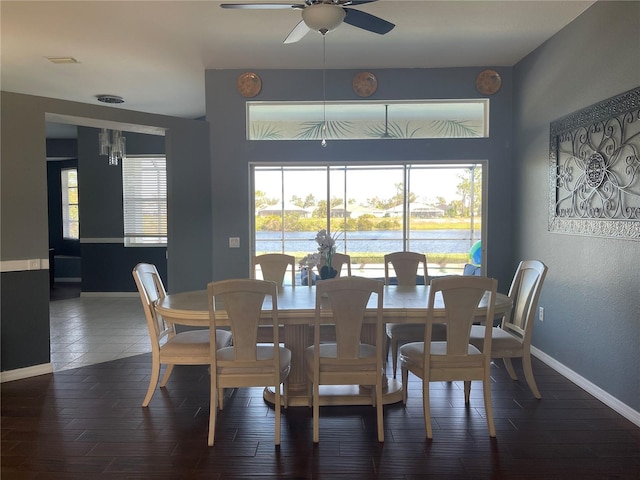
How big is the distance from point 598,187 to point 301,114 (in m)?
3.01

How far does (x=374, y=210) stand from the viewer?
5.00 metres

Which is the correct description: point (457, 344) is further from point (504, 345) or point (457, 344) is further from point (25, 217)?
point (25, 217)

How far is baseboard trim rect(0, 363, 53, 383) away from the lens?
3574 mm

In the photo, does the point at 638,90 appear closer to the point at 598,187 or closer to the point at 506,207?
the point at 598,187

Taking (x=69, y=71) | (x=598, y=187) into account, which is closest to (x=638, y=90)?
(x=598, y=187)

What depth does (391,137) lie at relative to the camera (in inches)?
192

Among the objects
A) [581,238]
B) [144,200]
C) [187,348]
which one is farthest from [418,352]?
[144,200]

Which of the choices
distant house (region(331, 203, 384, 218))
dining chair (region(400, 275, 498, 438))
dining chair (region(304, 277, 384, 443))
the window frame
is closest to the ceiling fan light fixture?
dining chair (region(304, 277, 384, 443))

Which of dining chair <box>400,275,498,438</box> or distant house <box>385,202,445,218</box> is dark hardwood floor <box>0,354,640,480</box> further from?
distant house <box>385,202,445,218</box>

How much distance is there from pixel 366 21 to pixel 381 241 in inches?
106

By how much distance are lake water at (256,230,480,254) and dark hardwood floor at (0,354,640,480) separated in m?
1.90

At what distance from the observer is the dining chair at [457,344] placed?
2.50 metres

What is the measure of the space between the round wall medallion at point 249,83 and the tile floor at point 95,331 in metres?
2.92

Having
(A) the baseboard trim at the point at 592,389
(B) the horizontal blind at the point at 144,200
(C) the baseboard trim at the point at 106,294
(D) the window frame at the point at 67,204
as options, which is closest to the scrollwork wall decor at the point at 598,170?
(A) the baseboard trim at the point at 592,389
